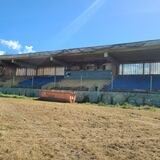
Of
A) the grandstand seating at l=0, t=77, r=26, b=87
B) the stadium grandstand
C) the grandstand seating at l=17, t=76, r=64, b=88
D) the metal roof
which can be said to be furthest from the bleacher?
the grandstand seating at l=0, t=77, r=26, b=87

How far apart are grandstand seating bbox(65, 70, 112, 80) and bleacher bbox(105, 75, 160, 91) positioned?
198 centimetres

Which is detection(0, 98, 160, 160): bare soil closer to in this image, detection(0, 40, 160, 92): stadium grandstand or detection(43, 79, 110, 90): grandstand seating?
detection(0, 40, 160, 92): stadium grandstand

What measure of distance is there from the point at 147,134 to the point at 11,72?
156ft

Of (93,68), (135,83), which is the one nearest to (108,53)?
(135,83)

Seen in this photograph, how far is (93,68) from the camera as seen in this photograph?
1715 inches

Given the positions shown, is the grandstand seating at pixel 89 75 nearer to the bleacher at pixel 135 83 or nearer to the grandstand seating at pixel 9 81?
the bleacher at pixel 135 83

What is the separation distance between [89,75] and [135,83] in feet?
27.4

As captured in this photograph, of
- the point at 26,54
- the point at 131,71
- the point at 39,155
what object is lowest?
the point at 39,155

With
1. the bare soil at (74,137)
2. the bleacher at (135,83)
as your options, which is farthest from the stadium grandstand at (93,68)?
the bare soil at (74,137)

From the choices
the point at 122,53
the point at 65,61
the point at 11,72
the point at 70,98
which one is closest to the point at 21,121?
the point at 70,98

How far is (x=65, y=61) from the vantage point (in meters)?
46.3

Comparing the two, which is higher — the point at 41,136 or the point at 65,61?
the point at 65,61

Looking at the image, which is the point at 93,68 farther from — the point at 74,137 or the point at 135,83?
the point at 74,137

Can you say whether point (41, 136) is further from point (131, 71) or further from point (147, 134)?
point (131, 71)
